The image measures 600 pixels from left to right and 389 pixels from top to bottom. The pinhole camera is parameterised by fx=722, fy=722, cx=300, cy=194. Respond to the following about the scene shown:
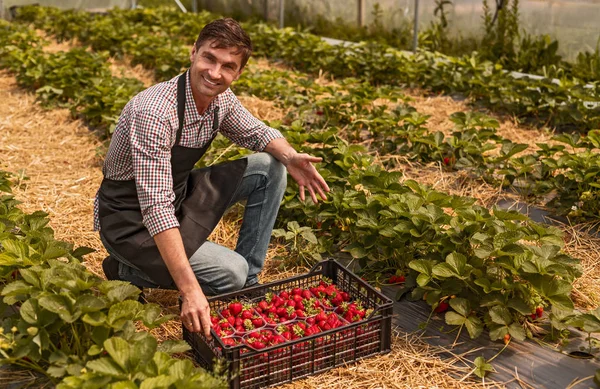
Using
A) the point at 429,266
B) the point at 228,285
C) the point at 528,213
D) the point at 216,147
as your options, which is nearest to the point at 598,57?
the point at 528,213

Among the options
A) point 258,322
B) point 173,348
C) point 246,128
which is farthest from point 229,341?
point 246,128

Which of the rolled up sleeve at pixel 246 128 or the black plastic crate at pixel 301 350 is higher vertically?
→ the rolled up sleeve at pixel 246 128

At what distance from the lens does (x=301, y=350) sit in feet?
9.37

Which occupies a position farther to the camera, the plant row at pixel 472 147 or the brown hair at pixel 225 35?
the plant row at pixel 472 147

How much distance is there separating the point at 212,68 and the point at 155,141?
15.6 inches

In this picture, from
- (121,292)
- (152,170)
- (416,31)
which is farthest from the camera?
(416,31)

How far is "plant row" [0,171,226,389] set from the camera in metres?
2.30

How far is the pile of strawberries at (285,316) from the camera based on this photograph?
294 centimetres

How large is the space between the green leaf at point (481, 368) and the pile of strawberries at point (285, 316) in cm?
49

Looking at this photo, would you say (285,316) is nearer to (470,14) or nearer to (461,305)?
(461,305)

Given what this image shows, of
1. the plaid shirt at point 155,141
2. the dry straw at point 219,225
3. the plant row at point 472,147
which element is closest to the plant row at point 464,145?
the plant row at point 472,147

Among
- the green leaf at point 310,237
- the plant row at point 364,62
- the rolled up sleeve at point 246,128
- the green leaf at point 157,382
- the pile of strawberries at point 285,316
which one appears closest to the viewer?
the green leaf at point 157,382

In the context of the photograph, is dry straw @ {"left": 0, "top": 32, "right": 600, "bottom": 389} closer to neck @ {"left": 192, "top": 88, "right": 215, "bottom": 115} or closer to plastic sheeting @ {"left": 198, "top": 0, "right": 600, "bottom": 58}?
neck @ {"left": 192, "top": 88, "right": 215, "bottom": 115}

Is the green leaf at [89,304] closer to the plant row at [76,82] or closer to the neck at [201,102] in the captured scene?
the neck at [201,102]
